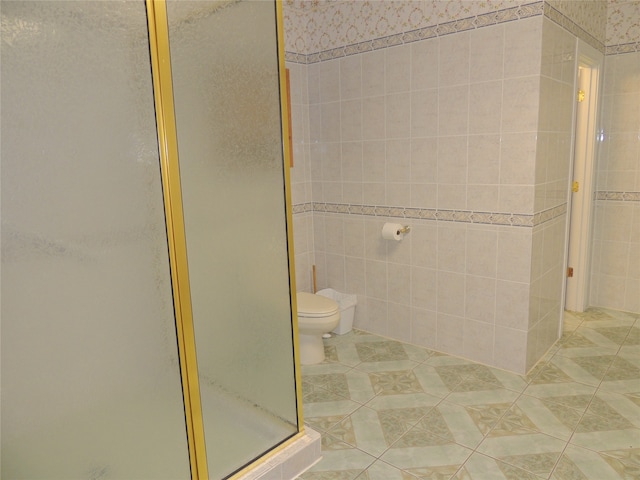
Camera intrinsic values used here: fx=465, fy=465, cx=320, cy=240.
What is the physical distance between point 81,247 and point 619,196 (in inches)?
148

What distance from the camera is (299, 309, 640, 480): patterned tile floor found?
204 cm

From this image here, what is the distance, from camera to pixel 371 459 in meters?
2.11

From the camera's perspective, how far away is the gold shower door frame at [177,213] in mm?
1394

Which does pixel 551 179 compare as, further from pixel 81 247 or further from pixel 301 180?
Result: pixel 81 247

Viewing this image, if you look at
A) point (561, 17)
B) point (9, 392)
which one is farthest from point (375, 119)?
point (9, 392)

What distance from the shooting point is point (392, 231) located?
311cm

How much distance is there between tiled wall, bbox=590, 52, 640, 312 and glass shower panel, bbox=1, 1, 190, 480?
3.48 metres

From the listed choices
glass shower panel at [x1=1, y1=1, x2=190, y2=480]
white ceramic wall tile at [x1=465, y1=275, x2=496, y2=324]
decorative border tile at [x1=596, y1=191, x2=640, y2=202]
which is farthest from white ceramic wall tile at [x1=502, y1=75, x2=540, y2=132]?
glass shower panel at [x1=1, y1=1, x2=190, y2=480]

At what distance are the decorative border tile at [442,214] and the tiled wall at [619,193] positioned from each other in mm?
844

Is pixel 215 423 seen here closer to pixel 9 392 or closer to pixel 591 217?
pixel 9 392

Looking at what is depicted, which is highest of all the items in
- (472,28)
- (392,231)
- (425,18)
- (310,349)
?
(425,18)

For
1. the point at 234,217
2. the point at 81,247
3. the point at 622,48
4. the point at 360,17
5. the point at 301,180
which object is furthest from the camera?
the point at 301,180

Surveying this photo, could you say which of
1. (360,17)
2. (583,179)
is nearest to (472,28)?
(360,17)

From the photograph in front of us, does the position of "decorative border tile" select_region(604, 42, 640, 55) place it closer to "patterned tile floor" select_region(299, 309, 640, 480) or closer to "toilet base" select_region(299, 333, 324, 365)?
"patterned tile floor" select_region(299, 309, 640, 480)
